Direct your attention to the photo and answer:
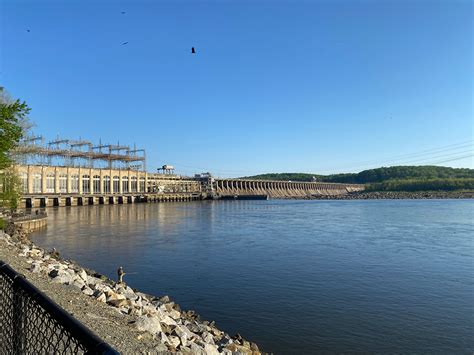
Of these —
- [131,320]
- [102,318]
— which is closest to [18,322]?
[102,318]

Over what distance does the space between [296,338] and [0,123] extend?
15.4m

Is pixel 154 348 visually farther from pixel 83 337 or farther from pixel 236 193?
pixel 236 193

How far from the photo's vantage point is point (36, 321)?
3781 millimetres

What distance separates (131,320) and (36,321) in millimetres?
6148

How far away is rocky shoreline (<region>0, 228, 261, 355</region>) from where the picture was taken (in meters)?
8.07

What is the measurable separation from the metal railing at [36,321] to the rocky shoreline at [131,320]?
3.29 meters

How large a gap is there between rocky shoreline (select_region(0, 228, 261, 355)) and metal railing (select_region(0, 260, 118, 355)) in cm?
329

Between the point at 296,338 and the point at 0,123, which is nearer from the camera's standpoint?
the point at 296,338

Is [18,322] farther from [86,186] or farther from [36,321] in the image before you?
[86,186]

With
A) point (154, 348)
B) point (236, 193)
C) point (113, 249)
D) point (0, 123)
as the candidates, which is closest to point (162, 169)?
point (236, 193)

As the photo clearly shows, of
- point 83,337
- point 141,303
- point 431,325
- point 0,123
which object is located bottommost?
point 431,325

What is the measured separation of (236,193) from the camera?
A: 183 m

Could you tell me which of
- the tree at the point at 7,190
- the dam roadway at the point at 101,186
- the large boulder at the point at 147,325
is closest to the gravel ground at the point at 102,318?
the large boulder at the point at 147,325

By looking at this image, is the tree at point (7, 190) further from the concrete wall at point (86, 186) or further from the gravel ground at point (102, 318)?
the concrete wall at point (86, 186)
